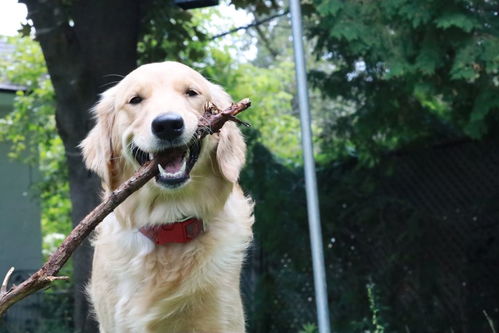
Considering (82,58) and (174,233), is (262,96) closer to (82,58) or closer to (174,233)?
(82,58)

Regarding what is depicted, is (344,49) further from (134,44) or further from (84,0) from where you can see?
(84,0)

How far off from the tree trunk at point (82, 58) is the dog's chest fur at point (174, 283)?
281cm

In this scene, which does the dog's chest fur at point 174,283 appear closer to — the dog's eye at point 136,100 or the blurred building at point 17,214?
the dog's eye at point 136,100

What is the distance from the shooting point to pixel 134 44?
654cm

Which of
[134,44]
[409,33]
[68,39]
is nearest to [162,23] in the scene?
[134,44]

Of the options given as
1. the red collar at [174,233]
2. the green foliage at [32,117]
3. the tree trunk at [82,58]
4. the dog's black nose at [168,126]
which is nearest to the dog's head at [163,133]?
the dog's black nose at [168,126]

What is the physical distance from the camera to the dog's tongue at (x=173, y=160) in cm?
328

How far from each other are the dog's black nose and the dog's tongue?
93 mm

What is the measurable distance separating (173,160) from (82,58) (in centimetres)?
323

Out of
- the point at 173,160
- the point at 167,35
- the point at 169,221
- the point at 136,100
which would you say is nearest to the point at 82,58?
the point at 167,35

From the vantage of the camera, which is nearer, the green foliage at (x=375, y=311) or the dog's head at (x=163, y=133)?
the dog's head at (x=163, y=133)

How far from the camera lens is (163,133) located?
3195mm

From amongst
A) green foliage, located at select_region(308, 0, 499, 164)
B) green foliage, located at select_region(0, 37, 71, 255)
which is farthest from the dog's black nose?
green foliage, located at select_region(0, 37, 71, 255)

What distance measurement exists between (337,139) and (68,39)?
263cm
